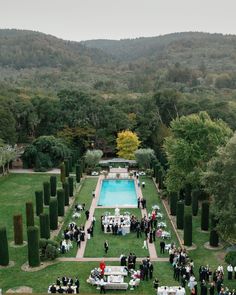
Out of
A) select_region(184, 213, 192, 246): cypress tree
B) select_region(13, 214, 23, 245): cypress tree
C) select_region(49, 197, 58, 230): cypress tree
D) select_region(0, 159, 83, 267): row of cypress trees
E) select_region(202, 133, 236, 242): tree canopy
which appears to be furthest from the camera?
select_region(49, 197, 58, 230): cypress tree

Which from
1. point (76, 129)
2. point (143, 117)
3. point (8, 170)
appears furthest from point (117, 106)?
point (8, 170)

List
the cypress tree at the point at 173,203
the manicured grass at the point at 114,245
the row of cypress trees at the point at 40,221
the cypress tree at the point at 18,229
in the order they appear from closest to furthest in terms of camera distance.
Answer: the row of cypress trees at the point at 40,221
the manicured grass at the point at 114,245
the cypress tree at the point at 18,229
the cypress tree at the point at 173,203

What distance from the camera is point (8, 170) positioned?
180ft

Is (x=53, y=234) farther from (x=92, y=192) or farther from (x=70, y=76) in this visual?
(x=70, y=76)

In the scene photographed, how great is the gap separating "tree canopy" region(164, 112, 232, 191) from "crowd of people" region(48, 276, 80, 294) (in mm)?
16488

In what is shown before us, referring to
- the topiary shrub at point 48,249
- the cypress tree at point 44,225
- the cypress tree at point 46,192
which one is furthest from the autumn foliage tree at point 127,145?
the topiary shrub at point 48,249

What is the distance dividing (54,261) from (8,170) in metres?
29.6

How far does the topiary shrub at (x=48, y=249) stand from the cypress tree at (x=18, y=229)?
2343 millimetres

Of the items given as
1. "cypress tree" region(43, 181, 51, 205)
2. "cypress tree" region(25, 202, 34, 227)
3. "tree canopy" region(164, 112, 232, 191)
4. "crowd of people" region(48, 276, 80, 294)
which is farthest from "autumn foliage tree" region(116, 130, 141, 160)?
"crowd of people" region(48, 276, 80, 294)

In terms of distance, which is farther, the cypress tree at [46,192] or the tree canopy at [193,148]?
the cypress tree at [46,192]

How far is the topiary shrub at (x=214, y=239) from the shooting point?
94.9 feet

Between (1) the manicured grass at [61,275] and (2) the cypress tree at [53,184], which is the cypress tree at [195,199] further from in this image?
(2) the cypress tree at [53,184]

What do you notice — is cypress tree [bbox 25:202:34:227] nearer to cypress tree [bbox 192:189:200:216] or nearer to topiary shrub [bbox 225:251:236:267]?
cypress tree [bbox 192:189:200:216]

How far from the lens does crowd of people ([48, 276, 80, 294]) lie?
72.5 feet
